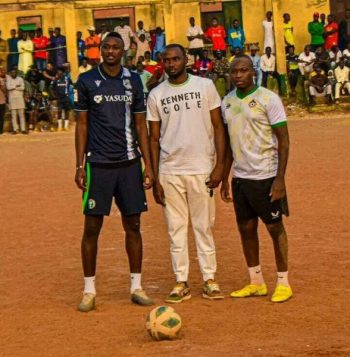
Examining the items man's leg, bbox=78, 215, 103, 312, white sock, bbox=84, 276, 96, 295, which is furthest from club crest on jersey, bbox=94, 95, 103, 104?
white sock, bbox=84, 276, 96, 295

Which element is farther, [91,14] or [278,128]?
[91,14]

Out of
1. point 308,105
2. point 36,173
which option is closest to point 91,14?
point 308,105

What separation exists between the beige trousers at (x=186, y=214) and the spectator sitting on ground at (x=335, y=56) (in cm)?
2508

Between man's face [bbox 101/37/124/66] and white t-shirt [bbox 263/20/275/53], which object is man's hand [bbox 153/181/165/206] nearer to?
man's face [bbox 101/37/124/66]

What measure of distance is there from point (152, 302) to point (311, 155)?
41.5 feet

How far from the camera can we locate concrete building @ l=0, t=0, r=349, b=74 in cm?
3781

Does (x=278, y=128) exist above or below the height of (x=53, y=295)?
above

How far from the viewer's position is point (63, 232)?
1337cm

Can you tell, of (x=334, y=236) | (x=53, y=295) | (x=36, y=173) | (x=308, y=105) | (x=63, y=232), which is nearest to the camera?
(x=53, y=295)

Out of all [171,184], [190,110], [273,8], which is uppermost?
[273,8]

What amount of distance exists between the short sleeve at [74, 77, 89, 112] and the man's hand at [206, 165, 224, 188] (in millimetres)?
1080

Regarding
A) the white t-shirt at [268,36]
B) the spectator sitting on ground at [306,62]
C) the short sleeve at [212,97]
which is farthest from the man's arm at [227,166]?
the white t-shirt at [268,36]

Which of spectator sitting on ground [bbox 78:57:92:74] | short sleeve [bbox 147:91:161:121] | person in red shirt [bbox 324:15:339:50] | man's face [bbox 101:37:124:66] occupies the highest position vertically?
person in red shirt [bbox 324:15:339:50]

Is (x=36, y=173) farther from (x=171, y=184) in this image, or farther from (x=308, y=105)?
(x=308, y=105)
